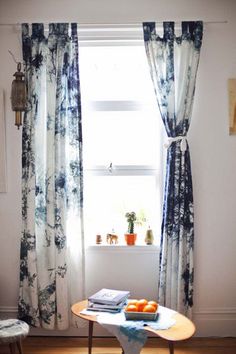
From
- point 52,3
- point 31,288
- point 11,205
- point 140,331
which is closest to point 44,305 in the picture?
point 31,288

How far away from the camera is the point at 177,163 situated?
3.00 meters

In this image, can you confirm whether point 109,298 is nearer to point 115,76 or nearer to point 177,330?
point 177,330

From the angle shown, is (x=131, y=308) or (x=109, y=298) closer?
(x=131, y=308)

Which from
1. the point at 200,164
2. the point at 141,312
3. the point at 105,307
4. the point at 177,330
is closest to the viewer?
the point at 177,330

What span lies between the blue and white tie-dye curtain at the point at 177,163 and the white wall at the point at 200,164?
0.11 meters

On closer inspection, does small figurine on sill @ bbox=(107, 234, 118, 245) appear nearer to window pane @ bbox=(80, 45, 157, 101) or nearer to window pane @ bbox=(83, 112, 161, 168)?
window pane @ bbox=(83, 112, 161, 168)

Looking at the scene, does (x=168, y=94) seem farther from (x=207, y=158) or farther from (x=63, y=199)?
(x=63, y=199)

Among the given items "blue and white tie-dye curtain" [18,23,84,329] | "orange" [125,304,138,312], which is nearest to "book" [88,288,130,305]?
"orange" [125,304,138,312]

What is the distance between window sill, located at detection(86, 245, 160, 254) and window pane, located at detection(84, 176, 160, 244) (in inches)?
3.9

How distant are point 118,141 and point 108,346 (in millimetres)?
1597

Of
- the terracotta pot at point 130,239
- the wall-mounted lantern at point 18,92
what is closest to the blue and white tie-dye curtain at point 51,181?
the wall-mounted lantern at point 18,92

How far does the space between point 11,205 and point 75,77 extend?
1121 millimetres

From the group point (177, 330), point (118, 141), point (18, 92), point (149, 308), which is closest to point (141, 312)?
point (149, 308)

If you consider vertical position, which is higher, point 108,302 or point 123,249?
point 123,249
